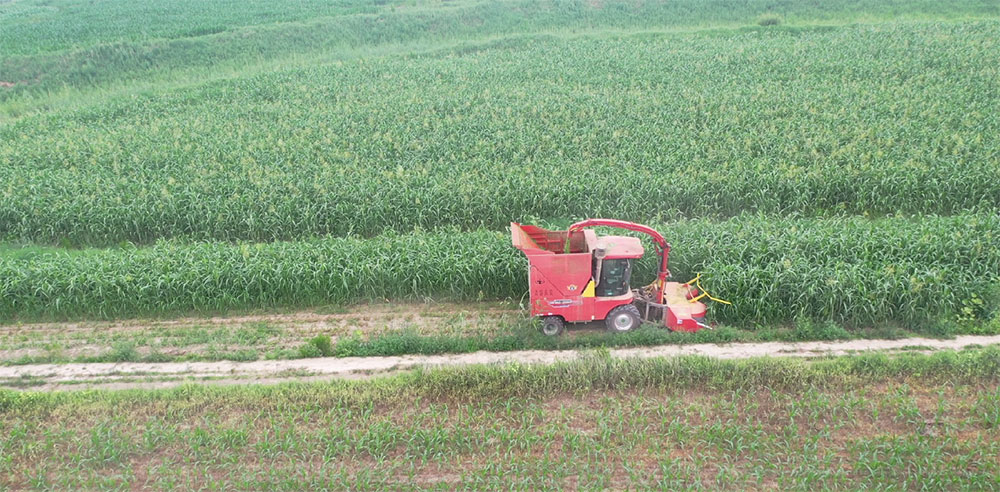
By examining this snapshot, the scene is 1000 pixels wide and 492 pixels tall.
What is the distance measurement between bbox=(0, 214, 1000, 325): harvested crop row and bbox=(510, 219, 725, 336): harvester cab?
1005mm

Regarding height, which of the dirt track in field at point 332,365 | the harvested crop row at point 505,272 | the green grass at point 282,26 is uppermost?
the green grass at point 282,26

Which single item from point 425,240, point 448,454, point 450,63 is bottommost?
point 448,454

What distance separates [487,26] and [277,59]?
12.0 meters

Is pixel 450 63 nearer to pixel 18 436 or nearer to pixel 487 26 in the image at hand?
pixel 487 26

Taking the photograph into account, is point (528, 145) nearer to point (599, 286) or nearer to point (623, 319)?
point (599, 286)

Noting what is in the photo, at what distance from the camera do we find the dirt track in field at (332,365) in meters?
10.5

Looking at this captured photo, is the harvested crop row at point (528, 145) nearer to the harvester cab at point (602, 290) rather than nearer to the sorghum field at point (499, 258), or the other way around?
the sorghum field at point (499, 258)

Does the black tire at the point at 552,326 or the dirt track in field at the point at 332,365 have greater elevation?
the black tire at the point at 552,326

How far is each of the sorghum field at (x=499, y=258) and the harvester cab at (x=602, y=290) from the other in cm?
36

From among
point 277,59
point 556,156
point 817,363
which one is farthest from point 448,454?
point 277,59

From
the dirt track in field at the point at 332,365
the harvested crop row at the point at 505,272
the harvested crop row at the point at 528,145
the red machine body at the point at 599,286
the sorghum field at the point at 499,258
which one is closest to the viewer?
the sorghum field at the point at 499,258

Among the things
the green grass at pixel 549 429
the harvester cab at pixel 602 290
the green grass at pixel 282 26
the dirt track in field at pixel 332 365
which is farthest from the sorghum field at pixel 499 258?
the green grass at pixel 282 26

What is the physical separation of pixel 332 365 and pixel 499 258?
3.62 meters

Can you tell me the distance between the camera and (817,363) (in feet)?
32.6
